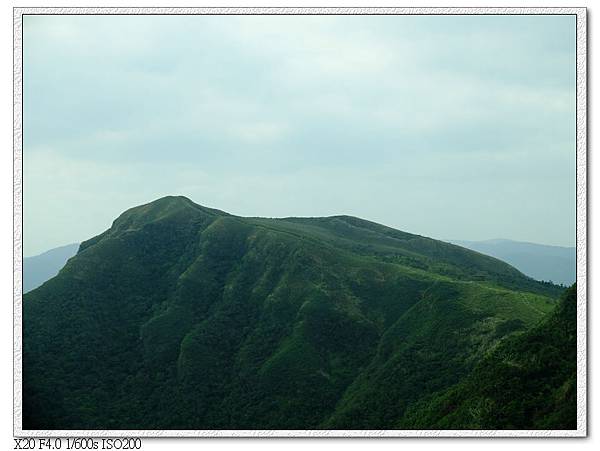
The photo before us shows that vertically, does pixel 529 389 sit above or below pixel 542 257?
below

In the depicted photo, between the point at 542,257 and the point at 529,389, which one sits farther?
the point at 542,257

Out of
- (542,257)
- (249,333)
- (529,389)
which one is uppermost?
(542,257)

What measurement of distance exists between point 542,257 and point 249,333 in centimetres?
2579

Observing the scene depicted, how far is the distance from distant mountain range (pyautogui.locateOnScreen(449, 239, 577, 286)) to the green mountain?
3.00 m

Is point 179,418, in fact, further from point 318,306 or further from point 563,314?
point 563,314

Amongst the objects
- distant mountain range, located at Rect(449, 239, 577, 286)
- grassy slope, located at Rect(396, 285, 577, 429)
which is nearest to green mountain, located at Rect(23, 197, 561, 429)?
distant mountain range, located at Rect(449, 239, 577, 286)

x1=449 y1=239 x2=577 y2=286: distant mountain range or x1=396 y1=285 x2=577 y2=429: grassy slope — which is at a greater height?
x1=449 y1=239 x2=577 y2=286: distant mountain range

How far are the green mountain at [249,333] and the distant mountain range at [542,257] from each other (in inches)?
118

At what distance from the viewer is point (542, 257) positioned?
1580 inches

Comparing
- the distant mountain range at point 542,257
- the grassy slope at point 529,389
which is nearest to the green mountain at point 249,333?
the distant mountain range at point 542,257

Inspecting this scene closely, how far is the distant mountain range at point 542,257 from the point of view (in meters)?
17.4

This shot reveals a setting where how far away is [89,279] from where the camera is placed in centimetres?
4388

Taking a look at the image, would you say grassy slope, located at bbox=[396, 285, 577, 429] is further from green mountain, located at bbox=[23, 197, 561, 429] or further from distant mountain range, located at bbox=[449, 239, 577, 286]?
green mountain, located at bbox=[23, 197, 561, 429]

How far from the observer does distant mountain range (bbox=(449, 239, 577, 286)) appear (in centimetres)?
1738
